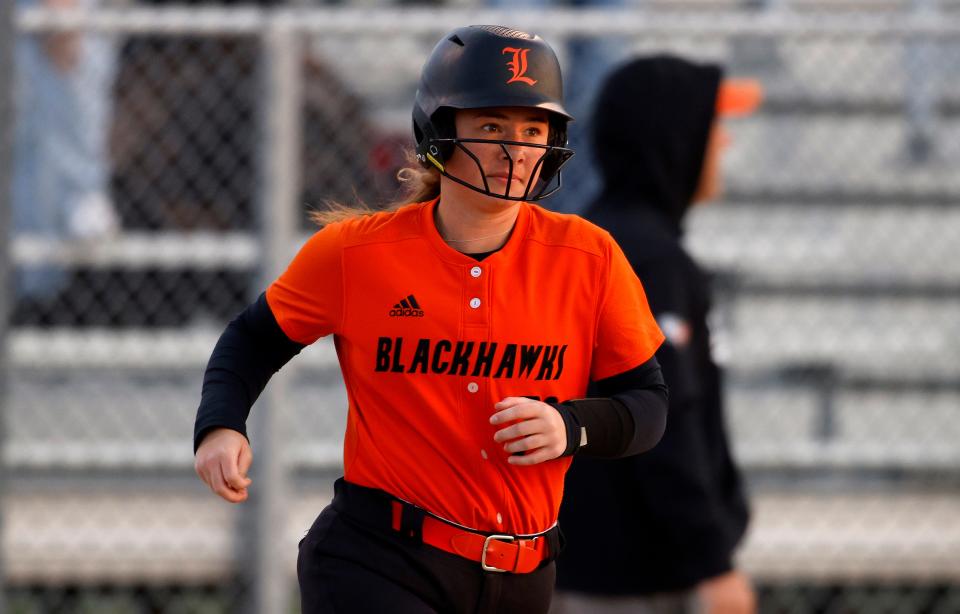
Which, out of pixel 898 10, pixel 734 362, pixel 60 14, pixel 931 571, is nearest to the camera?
pixel 60 14

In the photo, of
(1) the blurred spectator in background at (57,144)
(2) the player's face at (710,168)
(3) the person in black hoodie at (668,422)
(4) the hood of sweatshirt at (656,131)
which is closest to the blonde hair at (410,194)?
(3) the person in black hoodie at (668,422)

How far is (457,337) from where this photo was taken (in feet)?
7.11

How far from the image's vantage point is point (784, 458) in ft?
17.4

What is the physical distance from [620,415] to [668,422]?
1.13 m

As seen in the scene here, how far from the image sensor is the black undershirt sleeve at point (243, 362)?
2225 millimetres

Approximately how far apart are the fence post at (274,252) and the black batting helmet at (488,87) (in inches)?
106

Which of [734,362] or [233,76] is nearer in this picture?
[233,76]

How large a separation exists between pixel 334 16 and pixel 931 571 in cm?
304

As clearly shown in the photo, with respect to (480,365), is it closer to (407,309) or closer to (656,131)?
(407,309)

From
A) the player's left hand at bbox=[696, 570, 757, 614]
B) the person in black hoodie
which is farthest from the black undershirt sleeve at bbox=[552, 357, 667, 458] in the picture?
the player's left hand at bbox=[696, 570, 757, 614]

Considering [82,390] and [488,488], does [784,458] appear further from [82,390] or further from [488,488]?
[488,488]

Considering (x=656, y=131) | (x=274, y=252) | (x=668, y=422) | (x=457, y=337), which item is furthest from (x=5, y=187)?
(x=457, y=337)

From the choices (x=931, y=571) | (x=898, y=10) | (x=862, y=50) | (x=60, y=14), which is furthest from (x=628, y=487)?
(x=898, y=10)

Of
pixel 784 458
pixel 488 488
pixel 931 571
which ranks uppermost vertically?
pixel 488 488
